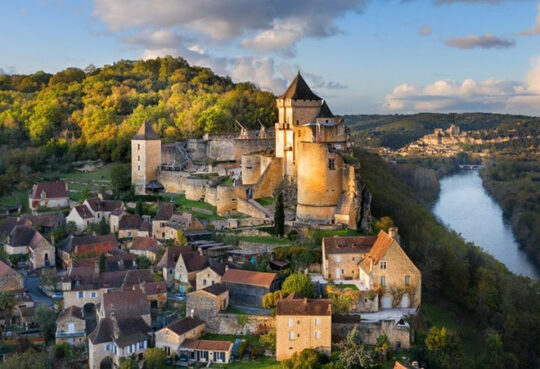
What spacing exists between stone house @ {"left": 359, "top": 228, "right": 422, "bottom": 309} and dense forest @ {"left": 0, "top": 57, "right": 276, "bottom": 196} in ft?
91.0

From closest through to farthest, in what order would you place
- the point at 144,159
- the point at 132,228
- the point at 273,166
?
1. the point at 132,228
2. the point at 273,166
3. the point at 144,159

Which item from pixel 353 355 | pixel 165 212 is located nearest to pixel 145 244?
pixel 165 212

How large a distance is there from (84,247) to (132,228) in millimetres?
3187

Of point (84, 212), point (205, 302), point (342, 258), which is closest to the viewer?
point (205, 302)

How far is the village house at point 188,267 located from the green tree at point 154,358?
5498 millimetres

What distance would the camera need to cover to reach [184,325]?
2495cm

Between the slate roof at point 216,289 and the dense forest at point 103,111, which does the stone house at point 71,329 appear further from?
the dense forest at point 103,111

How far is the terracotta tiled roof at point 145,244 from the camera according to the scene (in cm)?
3241

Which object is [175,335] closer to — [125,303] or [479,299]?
[125,303]

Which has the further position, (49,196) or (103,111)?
(103,111)

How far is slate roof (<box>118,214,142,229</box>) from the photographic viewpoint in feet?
115

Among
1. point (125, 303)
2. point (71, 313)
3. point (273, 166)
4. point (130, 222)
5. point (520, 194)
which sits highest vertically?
point (273, 166)

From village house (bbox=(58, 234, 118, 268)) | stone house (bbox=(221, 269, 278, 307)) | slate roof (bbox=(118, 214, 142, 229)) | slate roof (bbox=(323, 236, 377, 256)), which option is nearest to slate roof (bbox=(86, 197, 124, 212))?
slate roof (bbox=(118, 214, 142, 229))

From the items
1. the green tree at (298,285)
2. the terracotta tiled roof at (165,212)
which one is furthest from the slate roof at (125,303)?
the terracotta tiled roof at (165,212)
